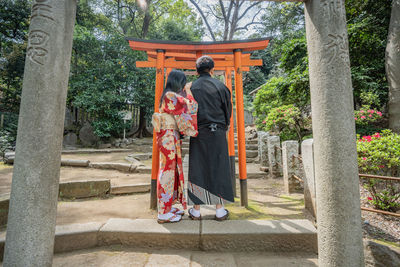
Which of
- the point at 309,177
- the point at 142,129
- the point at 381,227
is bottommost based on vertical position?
the point at 381,227

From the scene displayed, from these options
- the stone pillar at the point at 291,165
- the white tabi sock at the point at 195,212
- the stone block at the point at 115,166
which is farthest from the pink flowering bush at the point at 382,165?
the stone block at the point at 115,166

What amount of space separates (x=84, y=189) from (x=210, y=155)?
2458 millimetres

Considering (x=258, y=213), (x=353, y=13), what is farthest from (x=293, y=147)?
(x=353, y=13)

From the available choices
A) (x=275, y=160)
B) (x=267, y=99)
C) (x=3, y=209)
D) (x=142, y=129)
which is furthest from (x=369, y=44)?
(x=142, y=129)

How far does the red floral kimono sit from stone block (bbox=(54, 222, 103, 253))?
0.75 m

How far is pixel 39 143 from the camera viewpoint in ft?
4.36

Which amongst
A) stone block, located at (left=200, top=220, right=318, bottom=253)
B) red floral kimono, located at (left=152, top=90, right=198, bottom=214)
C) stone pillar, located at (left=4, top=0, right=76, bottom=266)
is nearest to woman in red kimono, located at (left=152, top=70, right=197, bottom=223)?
red floral kimono, located at (left=152, top=90, right=198, bottom=214)

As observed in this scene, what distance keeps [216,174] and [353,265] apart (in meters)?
1.40


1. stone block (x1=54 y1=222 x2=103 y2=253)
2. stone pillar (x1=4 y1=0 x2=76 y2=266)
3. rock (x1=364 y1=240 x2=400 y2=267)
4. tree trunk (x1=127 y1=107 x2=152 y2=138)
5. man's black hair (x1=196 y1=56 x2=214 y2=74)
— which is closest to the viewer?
stone pillar (x1=4 y1=0 x2=76 y2=266)

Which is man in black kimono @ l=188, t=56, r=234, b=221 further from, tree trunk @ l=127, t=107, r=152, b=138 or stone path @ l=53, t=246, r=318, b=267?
tree trunk @ l=127, t=107, r=152, b=138

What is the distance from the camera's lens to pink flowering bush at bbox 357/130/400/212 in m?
2.90

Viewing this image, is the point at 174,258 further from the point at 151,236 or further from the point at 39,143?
the point at 39,143

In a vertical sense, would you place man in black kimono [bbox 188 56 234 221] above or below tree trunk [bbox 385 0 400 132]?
below

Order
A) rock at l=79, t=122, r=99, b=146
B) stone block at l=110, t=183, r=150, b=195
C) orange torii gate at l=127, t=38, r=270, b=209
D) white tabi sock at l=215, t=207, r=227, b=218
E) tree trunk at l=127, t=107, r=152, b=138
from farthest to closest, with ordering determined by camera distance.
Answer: tree trunk at l=127, t=107, r=152, b=138
rock at l=79, t=122, r=99, b=146
stone block at l=110, t=183, r=150, b=195
orange torii gate at l=127, t=38, r=270, b=209
white tabi sock at l=215, t=207, r=227, b=218
